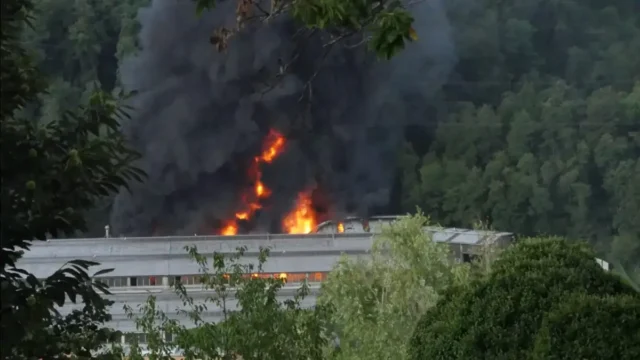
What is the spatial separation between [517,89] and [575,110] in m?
0.60

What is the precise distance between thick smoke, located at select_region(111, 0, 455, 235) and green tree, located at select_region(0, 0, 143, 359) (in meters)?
6.49

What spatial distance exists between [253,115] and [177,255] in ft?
9.87

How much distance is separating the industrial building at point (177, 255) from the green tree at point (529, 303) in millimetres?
3069

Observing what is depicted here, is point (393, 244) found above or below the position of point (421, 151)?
below

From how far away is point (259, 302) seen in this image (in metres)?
3.91

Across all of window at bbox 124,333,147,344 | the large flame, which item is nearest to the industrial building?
window at bbox 124,333,147,344

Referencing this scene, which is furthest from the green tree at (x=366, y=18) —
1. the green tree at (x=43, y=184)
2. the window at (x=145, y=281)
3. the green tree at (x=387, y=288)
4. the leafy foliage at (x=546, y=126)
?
the leafy foliage at (x=546, y=126)

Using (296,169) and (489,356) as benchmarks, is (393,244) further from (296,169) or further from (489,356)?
(296,169)

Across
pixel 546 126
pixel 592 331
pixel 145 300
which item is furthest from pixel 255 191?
pixel 592 331

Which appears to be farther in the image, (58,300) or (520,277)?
(520,277)

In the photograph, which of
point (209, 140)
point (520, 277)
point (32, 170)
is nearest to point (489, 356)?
point (520, 277)

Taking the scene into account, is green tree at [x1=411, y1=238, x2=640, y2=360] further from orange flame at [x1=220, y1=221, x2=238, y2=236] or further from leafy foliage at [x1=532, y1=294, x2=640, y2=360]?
orange flame at [x1=220, y1=221, x2=238, y2=236]

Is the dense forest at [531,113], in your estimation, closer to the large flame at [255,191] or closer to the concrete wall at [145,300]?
the large flame at [255,191]

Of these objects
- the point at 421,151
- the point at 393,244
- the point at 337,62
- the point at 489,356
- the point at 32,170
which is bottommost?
the point at 489,356
